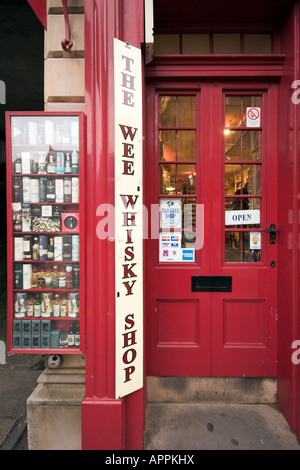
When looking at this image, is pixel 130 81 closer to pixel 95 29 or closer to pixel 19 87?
pixel 95 29

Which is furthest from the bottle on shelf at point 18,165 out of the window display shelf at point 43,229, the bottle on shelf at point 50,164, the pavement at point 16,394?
the pavement at point 16,394

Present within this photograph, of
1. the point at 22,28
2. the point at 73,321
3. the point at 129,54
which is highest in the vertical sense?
the point at 22,28

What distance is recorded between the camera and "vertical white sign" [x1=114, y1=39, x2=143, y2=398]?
1997 millimetres

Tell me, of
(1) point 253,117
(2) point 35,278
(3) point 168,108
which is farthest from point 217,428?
(3) point 168,108

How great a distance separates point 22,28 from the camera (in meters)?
3.68

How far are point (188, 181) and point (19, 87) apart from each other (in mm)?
5123

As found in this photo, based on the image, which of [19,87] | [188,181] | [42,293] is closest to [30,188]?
[42,293]

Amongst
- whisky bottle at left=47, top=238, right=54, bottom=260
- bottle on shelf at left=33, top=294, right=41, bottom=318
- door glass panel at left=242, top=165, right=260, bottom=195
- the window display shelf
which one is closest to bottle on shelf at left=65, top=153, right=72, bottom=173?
the window display shelf

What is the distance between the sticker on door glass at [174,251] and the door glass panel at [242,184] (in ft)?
1.47

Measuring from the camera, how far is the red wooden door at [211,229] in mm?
2643

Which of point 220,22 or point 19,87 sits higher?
point 19,87

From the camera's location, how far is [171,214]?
2.70 metres

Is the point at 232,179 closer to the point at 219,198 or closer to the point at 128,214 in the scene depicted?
the point at 219,198

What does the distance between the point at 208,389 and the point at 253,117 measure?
10.6 feet
